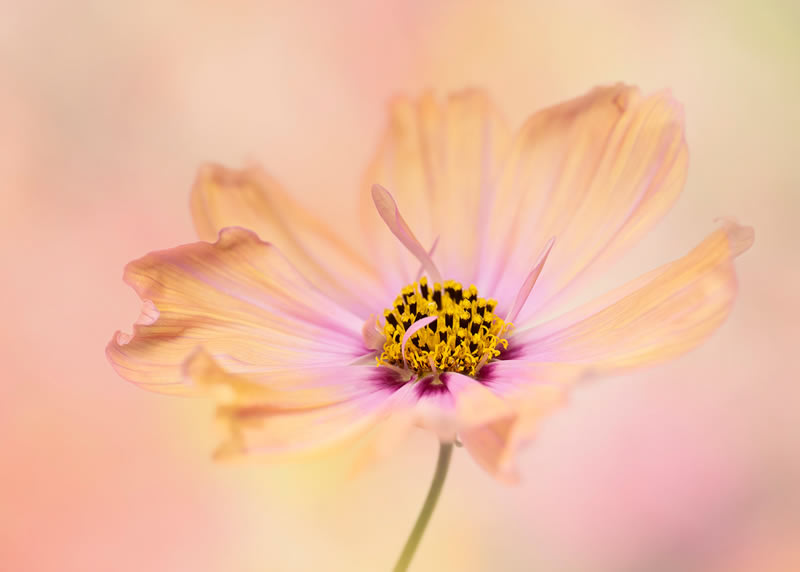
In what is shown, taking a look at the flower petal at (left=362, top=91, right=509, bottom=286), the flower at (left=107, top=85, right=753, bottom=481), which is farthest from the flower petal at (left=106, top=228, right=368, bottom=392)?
the flower petal at (left=362, top=91, right=509, bottom=286)

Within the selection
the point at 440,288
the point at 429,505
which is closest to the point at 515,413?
the point at 429,505

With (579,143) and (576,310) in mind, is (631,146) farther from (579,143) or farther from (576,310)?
(576,310)

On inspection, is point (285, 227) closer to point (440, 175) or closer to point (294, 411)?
point (440, 175)

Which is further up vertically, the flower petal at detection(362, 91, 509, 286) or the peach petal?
the flower petal at detection(362, 91, 509, 286)

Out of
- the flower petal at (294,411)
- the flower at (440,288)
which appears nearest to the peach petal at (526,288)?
the flower at (440,288)

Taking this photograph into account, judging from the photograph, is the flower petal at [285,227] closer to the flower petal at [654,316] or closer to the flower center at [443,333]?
the flower center at [443,333]

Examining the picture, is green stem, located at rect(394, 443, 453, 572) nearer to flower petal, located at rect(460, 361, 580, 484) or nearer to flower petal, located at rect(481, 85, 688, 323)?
flower petal, located at rect(460, 361, 580, 484)

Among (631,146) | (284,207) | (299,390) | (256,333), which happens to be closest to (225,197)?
(284,207)

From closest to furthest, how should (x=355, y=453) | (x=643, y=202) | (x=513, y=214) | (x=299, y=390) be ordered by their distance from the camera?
(x=355, y=453), (x=299, y=390), (x=643, y=202), (x=513, y=214)
